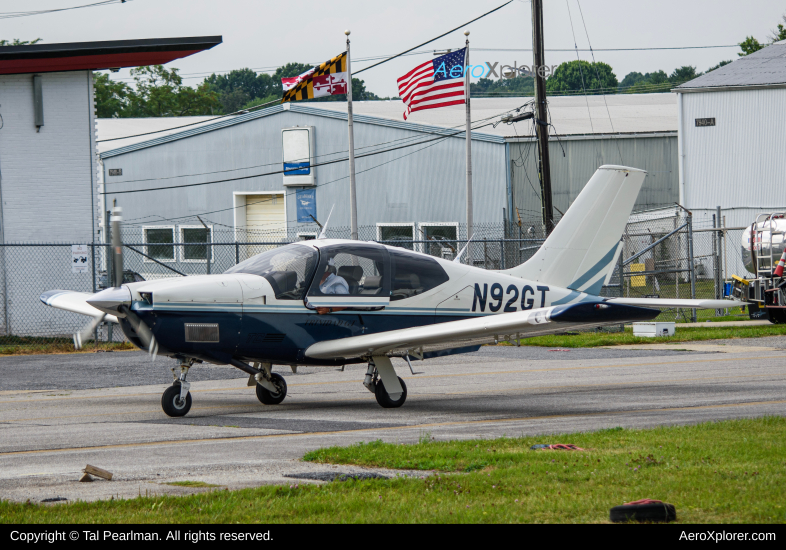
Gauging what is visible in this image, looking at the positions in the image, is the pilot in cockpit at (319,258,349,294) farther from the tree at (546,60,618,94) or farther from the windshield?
the tree at (546,60,618,94)

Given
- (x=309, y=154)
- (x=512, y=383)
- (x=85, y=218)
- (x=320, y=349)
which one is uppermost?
(x=309, y=154)

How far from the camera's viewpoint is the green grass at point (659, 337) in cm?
2186

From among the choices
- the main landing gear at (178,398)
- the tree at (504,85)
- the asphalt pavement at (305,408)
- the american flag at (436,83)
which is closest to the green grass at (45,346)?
the asphalt pavement at (305,408)

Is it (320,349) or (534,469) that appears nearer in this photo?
(534,469)

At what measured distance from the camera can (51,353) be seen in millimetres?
21000

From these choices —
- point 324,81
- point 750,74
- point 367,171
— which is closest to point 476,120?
point 367,171

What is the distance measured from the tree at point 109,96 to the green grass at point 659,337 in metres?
67.4

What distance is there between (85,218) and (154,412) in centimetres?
1392

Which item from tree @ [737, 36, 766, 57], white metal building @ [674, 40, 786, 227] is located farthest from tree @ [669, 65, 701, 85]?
white metal building @ [674, 40, 786, 227]

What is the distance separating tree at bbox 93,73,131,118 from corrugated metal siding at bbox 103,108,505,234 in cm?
4070

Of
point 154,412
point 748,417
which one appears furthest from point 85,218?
point 748,417

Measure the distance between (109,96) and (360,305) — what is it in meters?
76.8

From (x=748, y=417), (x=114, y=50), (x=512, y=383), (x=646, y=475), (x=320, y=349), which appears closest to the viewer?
(x=646, y=475)

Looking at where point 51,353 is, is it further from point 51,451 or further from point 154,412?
point 51,451
